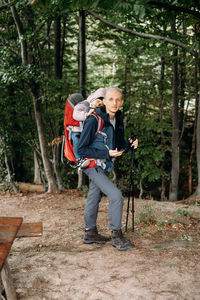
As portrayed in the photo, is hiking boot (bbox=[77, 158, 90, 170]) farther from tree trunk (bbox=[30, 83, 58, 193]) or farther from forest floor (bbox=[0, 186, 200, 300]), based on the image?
tree trunk (bbox=[30, 83, 58, 193])

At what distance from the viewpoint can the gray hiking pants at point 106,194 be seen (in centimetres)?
361

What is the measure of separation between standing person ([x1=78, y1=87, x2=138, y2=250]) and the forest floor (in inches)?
14.4

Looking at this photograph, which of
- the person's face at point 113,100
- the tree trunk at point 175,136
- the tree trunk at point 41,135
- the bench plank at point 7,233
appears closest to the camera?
the bench plank at point 7,233

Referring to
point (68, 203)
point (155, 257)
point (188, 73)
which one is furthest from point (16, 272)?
point (188, 73)

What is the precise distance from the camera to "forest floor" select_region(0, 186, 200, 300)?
2810mm

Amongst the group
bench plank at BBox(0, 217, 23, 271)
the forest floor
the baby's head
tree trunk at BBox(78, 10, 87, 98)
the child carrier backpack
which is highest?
tree trunk at BBox(78, 10, 87, 98)

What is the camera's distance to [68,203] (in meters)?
7.07

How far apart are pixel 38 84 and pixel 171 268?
598cm

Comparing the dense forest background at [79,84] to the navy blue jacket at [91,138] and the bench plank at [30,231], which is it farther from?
the bench plank at [30,231]

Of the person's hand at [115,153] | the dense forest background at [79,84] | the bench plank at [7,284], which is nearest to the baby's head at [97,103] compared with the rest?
the person's hand at [115,153]

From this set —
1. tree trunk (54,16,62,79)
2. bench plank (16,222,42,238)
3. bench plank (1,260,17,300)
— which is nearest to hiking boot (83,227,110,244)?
bench plank (16,222,42,238)

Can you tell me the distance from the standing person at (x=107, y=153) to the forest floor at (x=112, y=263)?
1.20ft

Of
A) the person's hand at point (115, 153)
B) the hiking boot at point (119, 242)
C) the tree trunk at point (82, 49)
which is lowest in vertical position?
the hiking boot at point (119, 242)

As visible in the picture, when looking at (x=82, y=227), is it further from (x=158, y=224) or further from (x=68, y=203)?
(x=68, y=203)
